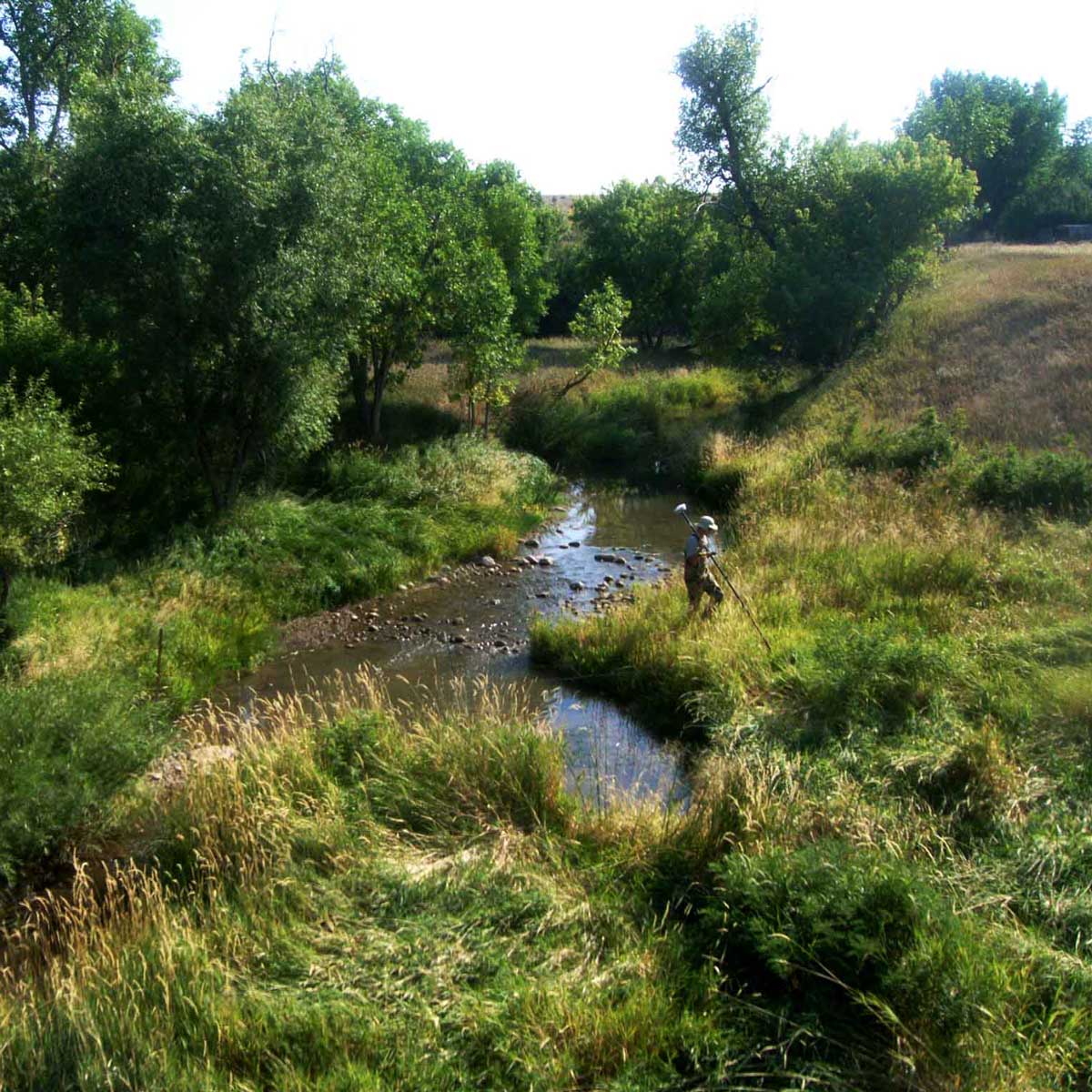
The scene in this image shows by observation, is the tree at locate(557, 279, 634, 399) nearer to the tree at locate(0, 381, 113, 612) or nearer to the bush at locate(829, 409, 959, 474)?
the bush at locate(829, 409, 959, 474)

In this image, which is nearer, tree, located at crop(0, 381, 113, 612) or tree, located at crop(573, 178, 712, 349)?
tree, located at crop(0, 381, 113, 612)

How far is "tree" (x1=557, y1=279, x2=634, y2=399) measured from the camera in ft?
103

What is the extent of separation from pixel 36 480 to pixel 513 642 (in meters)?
7.14

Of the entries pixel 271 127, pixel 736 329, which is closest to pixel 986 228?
pixel 736 329

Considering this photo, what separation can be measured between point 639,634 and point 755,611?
5.55 feet

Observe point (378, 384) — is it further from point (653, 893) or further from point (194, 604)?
point (653, 893)

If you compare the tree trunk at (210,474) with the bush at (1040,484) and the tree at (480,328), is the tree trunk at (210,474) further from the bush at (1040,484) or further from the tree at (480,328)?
the bush at (1040,484)

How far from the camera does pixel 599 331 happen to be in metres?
31.4

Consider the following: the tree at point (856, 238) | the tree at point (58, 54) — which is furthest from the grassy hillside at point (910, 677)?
the tree at point (58, 54)

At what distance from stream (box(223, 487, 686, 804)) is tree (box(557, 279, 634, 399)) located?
1064 centimetres

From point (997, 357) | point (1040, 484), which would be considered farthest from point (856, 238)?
point (1040, 484)

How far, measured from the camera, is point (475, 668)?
1382cm

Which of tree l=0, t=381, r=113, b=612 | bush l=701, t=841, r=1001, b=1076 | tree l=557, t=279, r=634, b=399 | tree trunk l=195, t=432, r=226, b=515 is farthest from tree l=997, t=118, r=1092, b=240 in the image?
bush l=701, t=841, r=1001, b=1076

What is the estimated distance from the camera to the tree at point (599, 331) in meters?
31.5
